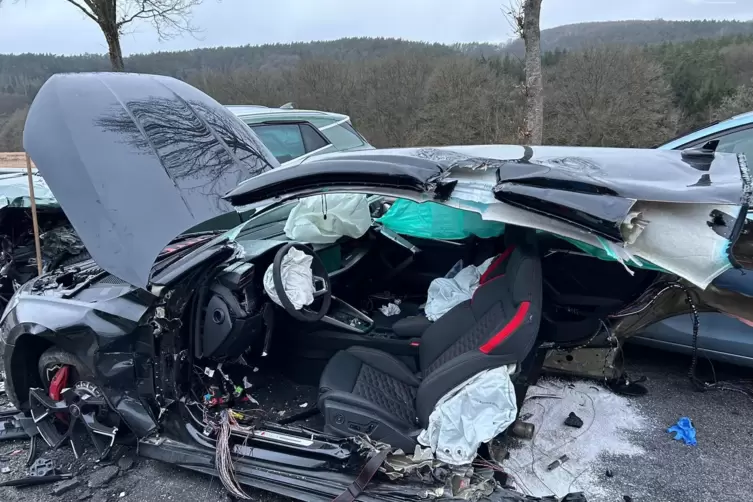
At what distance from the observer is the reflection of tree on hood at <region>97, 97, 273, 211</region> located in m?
2.91

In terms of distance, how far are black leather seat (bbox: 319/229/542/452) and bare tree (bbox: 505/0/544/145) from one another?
5.68 metres

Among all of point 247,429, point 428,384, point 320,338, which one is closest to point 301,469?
point 247,429

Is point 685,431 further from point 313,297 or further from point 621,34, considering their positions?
point 621,34

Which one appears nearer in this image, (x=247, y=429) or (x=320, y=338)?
(x=247, y=429)

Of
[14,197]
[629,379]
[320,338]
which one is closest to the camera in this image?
[320,338]

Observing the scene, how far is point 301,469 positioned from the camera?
2.45 metres

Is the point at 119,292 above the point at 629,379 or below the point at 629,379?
above

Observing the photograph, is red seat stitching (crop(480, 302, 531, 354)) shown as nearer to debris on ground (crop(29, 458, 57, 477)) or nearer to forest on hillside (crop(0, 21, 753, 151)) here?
debris on ground (crop(29, 458, 57, 477))

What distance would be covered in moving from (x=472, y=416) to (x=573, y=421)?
1.12m

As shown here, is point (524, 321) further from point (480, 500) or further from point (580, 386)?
point (580, 386)

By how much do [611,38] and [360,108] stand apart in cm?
1370

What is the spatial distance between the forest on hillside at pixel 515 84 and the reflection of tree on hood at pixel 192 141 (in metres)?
17.3

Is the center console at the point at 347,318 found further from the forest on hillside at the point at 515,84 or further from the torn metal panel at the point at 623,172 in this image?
the forest on hillside at the point at 515,84

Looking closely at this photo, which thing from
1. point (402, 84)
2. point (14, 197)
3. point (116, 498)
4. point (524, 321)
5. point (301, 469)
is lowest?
point (116, 498)
